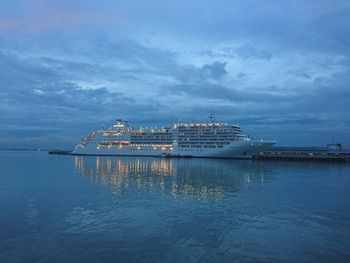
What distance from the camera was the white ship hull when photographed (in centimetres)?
8262

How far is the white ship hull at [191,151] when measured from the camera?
82625mm

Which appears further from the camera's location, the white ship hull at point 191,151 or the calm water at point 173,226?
the white ship hull at point 191,151

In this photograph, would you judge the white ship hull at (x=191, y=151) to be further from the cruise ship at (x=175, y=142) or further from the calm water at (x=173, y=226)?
the calm water at (x=173, y=226)

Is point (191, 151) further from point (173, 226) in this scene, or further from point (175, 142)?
point (173, 226)

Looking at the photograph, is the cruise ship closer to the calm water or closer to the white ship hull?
the white ship hull

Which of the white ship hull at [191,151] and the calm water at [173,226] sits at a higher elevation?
the white ship hull at [191,151]

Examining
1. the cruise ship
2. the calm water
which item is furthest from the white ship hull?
the calm water

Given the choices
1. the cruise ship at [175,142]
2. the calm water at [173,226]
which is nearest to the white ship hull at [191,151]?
the cruise ship at [175,142]

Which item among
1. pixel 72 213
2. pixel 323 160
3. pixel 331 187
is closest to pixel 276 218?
pixel 72 213

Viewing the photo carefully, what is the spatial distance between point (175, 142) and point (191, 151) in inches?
240

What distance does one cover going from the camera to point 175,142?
94188mm

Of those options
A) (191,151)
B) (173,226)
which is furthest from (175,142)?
(173,226)

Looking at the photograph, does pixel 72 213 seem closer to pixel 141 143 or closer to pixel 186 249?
pixel 186 249

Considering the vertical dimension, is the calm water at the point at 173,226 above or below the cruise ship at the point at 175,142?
below
